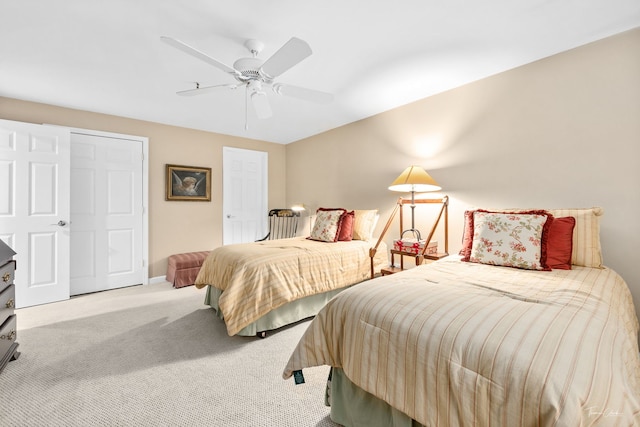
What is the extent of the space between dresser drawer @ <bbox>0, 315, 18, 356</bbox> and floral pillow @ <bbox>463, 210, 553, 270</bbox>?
3420mm

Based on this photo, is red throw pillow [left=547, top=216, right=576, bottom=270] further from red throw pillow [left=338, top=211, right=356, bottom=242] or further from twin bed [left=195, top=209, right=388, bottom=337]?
red throw pillow [left=338, top=211, right=356, bottom=242]

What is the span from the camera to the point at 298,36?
2.11 metres

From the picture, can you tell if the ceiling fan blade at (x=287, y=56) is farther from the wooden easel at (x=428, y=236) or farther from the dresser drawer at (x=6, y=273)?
the dresser drawer at (x=6, y=273)

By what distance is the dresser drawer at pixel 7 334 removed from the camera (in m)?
1.96

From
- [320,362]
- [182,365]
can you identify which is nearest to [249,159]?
[182,365]

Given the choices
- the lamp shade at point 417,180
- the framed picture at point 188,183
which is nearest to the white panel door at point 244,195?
the framed picture at point 188,183

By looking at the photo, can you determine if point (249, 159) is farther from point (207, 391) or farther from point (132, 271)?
point (207, 391)

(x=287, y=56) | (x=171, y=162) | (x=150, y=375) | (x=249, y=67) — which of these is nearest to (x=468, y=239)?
(x=287, y=56)

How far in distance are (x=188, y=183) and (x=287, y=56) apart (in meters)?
3.30

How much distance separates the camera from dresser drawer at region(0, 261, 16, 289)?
2068 mm

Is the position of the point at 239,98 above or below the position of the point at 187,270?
above

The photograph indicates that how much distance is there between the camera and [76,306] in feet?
10.5

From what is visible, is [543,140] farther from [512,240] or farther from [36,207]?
[36,207]

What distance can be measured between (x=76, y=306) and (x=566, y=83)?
5.36 m
